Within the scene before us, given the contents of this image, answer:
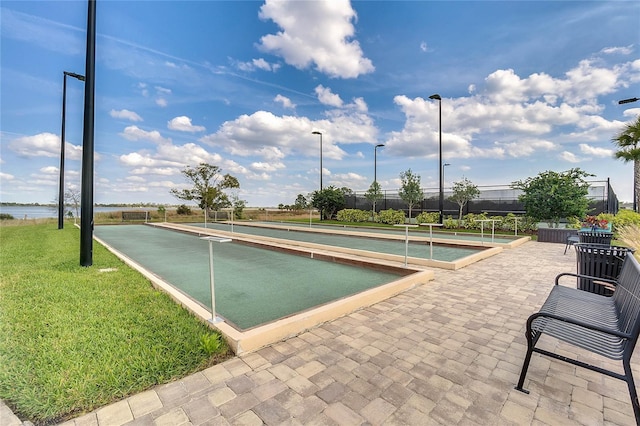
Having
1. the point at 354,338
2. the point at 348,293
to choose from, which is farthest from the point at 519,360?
the point at 348,293

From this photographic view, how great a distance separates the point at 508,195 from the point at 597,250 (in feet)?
46.4

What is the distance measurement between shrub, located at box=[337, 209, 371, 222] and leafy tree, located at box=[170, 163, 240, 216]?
1138 cm

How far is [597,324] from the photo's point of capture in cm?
188

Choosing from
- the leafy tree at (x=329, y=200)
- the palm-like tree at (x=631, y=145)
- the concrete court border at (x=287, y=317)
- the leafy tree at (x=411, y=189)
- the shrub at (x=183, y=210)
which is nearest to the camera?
the concrete court border at (x=287, y=317)

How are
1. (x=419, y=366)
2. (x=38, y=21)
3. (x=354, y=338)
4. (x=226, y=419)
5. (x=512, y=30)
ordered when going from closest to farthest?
(x=226, y=419) → (x=419, y=366) → (x=354, y=338) → (x=38, y=21) → (x=512, y=30)

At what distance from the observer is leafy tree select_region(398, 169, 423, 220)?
675 inches

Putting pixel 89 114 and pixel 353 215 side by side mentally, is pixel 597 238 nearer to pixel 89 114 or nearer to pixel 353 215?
pixel 89 114

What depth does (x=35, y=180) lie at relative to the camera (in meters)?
13.4

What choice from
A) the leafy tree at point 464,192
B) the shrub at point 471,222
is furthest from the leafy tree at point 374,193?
the shrub at point 471,222

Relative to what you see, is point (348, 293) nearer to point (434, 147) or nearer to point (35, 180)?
point (434, 147)

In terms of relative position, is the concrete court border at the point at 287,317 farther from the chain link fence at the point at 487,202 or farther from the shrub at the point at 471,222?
the chain link fence at the point at 487,202

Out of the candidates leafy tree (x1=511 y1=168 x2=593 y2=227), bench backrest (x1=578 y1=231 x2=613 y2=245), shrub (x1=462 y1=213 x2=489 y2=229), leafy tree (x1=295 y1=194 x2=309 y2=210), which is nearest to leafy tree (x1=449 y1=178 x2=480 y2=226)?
shrub (x1=462 y1=213 x2=489 y2=229)

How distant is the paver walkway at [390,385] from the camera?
1.56 m

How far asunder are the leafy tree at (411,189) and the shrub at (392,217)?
2.60 ft
